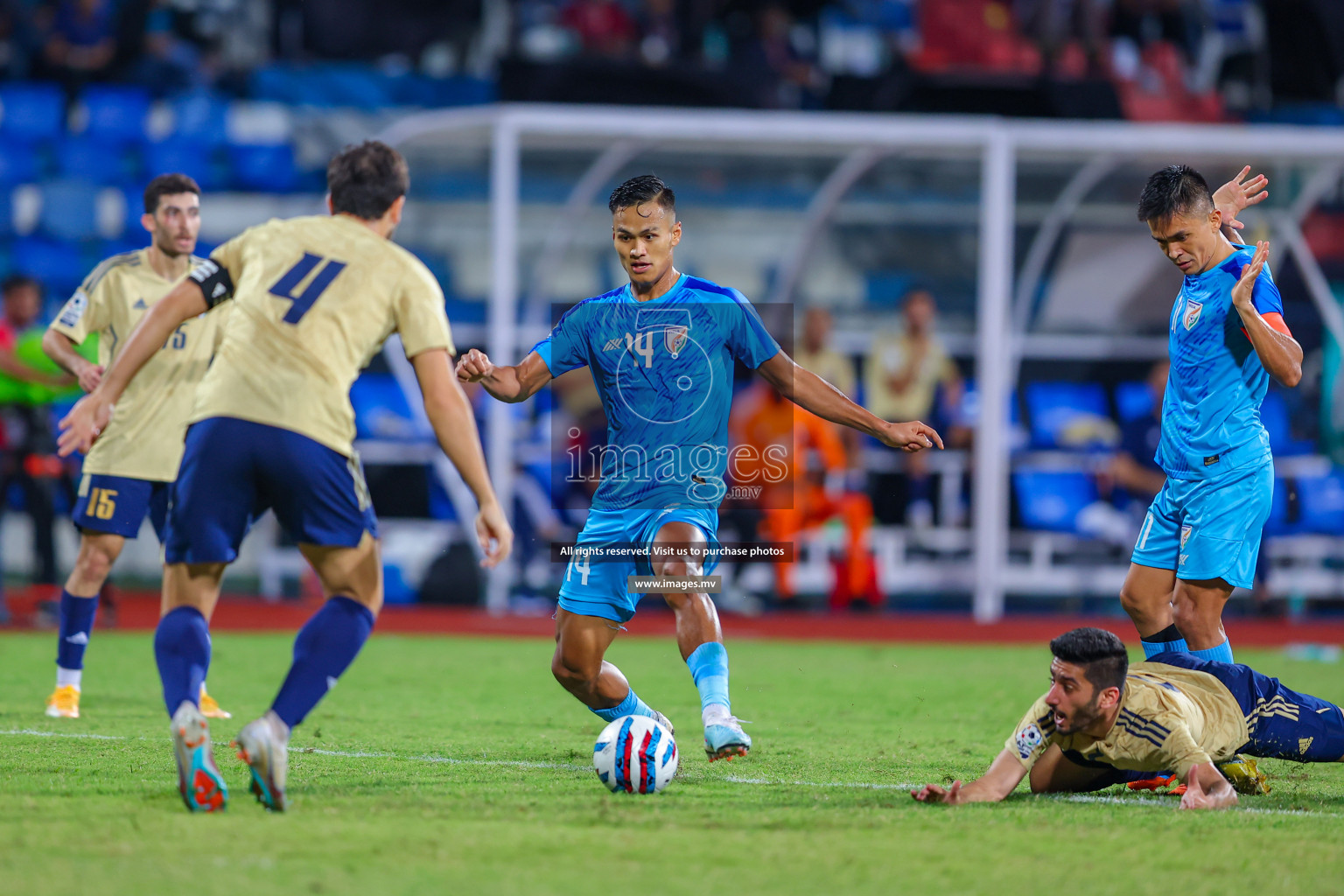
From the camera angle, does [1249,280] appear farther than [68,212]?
No

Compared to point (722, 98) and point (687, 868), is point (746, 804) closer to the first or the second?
point (687, 868)

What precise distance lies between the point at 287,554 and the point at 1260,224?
9.48 m

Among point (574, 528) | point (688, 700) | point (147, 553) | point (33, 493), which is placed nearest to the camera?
point (688, 700)

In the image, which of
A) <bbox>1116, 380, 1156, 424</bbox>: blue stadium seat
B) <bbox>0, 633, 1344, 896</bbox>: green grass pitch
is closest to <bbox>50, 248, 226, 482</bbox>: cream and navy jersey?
<bbox>0, 633, 1344, 896</bbox>: green grass pitch

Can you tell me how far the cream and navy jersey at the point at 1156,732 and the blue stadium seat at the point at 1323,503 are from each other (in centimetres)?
983

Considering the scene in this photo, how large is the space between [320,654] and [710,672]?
157cm

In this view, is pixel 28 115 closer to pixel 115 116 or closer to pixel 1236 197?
pixel 115 116

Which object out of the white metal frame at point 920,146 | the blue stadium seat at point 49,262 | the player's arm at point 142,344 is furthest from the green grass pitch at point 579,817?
the blue stadium seat at point 49,262

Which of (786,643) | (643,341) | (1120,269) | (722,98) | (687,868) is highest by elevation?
(722,98)

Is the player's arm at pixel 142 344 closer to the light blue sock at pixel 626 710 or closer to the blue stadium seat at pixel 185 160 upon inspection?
the light blue sock at pixel 626 710

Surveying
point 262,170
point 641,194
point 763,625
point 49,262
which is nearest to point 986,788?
point 641,194

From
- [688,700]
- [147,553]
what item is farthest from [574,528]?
[688,700]

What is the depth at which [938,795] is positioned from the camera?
464 cm

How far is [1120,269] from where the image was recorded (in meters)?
14.8
